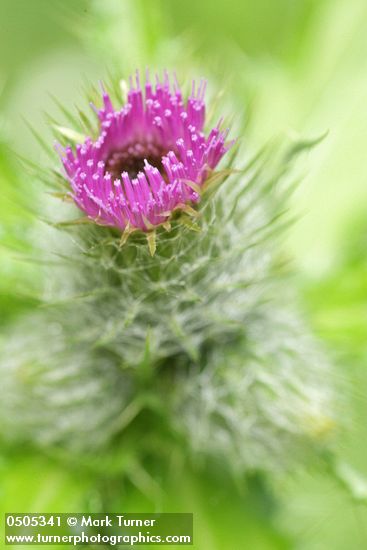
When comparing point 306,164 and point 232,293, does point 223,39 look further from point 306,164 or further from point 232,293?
point 232,293

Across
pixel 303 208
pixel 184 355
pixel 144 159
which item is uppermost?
pixel 303 208

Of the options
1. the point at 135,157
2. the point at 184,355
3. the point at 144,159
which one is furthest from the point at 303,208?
the point at 144,159

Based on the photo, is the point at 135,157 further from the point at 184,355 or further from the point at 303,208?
the point at 303,208

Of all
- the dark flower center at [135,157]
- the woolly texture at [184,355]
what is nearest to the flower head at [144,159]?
the dark flower center at [135,157]

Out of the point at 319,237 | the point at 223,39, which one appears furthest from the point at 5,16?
the point at 319,237

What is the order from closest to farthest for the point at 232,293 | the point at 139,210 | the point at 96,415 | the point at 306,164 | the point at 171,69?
the point at 139,210
the point at 232,293
the point at 96,415
the point at 171,69
the point at 306,164

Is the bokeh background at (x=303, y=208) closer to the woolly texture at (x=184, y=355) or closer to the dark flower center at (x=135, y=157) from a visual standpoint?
the woolly texture at (x=184, y=355)
